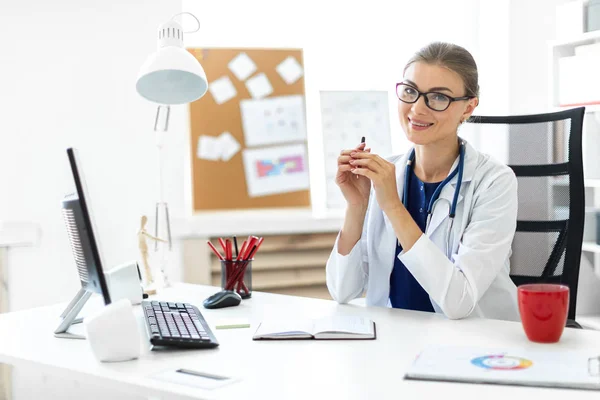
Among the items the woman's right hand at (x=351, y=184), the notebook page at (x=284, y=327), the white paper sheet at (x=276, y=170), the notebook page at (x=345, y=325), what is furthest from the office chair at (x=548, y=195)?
the white paper sheet at (x=276, y=170)

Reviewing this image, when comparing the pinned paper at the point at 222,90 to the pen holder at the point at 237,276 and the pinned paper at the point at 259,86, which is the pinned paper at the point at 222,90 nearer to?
the pinned paper at the point at 259,86

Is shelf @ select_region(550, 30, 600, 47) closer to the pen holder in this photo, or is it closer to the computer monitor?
the pen holder

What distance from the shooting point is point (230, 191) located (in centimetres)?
308

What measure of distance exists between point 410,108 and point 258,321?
2.14 feet

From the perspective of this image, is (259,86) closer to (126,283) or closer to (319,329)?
(126,283)

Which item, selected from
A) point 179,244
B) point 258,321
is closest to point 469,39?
point 179,244

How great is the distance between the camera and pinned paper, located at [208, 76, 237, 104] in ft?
10.1

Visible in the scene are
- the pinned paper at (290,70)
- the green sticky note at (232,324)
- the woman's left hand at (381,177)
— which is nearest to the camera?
the green sticky note at (232,324)

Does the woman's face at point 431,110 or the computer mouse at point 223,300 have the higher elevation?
the woman's face at point 431,110

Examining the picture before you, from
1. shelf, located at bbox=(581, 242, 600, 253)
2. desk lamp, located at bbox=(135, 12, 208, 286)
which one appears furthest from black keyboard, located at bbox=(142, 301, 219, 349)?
shelf, located at bbox=(581, 242, 600, 253)

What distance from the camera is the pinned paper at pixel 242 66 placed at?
10.2 ft

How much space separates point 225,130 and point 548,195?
1.62 metres

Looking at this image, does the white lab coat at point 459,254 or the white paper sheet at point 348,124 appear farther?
the white paper sheet at point 348,124

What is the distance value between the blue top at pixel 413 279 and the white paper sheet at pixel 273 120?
1.44 meters
